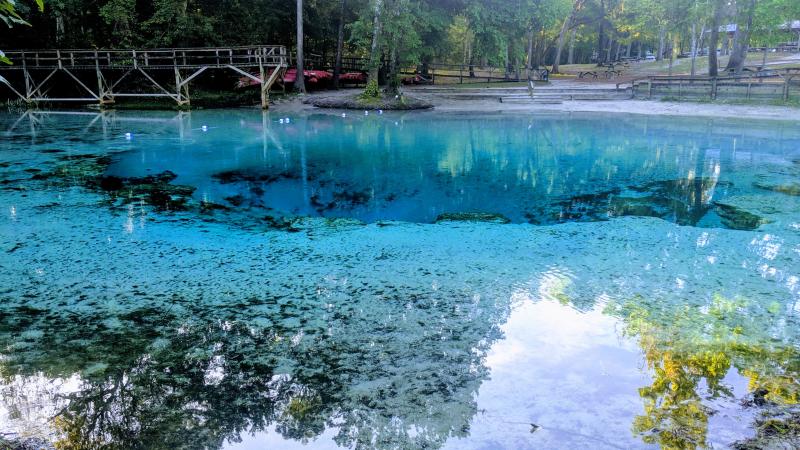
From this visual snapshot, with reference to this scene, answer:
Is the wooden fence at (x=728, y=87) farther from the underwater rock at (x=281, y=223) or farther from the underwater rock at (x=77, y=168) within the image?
the underwater rock at (x=77, y=168)

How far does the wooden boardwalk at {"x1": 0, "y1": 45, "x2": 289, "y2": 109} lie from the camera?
82.0ft

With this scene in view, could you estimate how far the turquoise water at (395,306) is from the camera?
3.94m

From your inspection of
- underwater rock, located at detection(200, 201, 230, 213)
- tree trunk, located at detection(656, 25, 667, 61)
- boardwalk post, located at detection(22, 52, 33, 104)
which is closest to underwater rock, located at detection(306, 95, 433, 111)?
boardwalk post, located at detection(22, 52, 33, 104)

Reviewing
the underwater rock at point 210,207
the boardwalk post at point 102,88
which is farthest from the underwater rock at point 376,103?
the underwater rock at point 210,207

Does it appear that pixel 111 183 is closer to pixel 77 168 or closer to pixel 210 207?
pixel 77 168

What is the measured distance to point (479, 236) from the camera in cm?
803

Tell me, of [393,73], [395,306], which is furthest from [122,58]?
[395,306]

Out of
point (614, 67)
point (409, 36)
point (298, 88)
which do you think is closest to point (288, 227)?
point (409, 36)

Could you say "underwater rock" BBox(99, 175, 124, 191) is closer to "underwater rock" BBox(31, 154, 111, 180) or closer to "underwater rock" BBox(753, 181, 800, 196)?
"underwater rock" BBox(31, 154, 111, 180)

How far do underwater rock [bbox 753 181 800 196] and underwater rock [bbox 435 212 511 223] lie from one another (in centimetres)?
532

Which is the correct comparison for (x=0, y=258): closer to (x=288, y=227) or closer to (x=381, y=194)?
(x=288, y=227)

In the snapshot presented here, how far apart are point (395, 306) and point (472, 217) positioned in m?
3.64

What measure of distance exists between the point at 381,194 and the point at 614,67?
36907 millimetres

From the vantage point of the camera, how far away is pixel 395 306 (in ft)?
18.8
